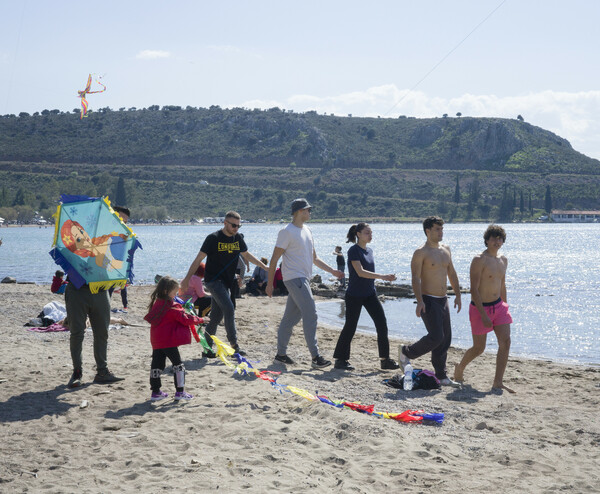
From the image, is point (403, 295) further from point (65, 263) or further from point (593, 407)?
point (65, 263)

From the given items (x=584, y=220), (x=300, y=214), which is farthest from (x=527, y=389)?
(x=584, y=220)

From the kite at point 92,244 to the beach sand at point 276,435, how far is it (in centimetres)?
115

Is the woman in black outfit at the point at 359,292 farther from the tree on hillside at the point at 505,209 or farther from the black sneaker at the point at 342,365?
the tree on hillside at the point at 505,209

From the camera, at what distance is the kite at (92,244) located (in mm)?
7148

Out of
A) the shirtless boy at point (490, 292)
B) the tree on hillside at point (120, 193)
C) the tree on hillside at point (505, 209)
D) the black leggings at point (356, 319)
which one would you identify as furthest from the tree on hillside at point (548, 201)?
the shirtless boy at point (490, 292)

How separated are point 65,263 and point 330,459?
11.6 feet

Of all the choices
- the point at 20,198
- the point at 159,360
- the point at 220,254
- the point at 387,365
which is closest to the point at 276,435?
the point at 159,360

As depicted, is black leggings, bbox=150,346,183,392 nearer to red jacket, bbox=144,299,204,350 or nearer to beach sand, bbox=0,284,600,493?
red jacket, bbox=144,299,204,350

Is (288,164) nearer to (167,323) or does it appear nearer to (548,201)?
(548,201)

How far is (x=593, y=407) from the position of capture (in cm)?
760

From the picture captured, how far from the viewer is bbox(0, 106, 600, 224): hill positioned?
4756 inches

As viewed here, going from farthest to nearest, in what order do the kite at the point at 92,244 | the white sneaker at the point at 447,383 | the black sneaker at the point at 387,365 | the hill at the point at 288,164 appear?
the hill at the point at 288,164, the black sneaker at the point at 387,365, the white sneaker at the point at 447,383, the kite at the point at 92,244

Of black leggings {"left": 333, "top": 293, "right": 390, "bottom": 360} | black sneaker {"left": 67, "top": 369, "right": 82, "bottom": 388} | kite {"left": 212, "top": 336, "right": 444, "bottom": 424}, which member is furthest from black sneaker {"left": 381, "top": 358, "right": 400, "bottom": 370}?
black sneaker {"left": 67, "top": 369, "right": 82, "bottom": 388}

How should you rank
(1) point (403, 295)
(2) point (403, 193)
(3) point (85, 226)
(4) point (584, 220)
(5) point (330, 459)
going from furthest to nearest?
1. (4) point (584, 220)
2. (2) point (403, 193)
3. (1) point (403, 295)
4. (3) point (85, 226)
5. (5) point (330, 459)
